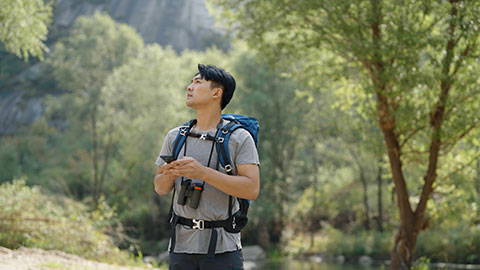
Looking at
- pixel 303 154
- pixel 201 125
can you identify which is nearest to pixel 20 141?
pixel 303 154

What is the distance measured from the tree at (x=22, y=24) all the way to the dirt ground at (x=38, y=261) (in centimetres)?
384

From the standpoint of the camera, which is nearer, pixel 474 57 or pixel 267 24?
pixel 474 57

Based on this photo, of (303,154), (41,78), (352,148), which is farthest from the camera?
(41,78)

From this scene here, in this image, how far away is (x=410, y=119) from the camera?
9.31 meters

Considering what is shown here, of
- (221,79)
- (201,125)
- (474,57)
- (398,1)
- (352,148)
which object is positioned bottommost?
(201,125)

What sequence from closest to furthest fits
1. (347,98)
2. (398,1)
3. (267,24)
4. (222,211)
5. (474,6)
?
Answer: (222,211)
(474,6)
(398,1)
(267,24)
(347,98)

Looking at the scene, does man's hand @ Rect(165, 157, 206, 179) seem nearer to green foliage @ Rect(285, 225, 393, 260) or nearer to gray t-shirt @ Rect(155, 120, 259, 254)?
gray t-shirt @ Rect(155, 120, 259, 254)

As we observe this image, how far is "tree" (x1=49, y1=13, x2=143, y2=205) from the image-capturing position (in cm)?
3250

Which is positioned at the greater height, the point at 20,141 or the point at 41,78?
the point at 41,78

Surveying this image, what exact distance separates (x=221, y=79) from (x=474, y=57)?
629 centimetres

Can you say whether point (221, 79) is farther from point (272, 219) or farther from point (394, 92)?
point (272, 219)

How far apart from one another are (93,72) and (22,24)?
24.0 m

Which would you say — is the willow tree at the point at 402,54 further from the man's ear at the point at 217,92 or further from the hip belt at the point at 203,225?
the hip belt at the point at 203,225

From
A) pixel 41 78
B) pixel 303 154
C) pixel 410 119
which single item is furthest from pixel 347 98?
pixel 41 78
